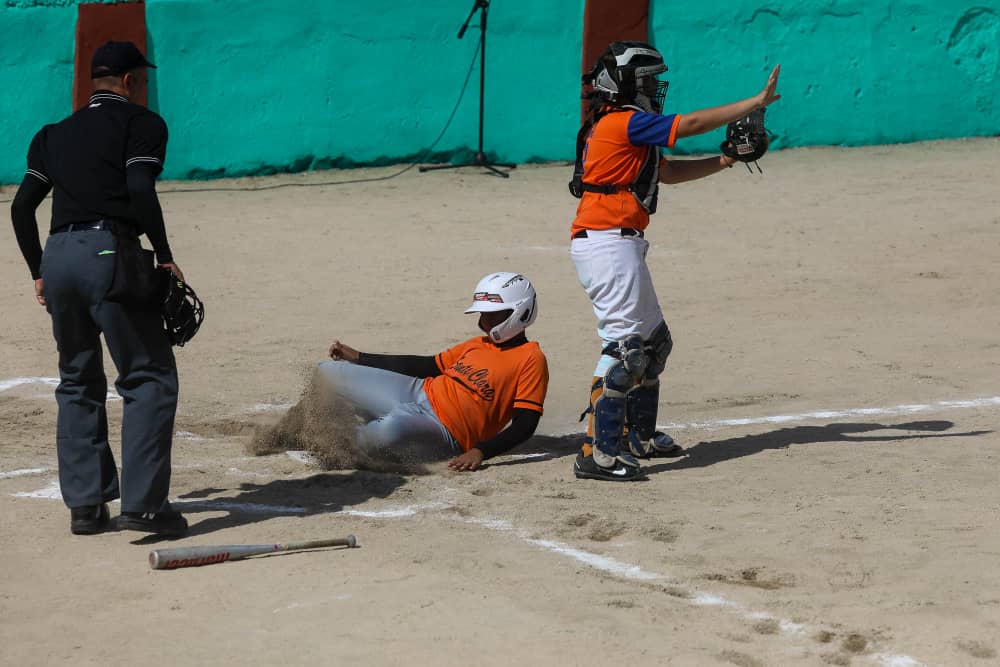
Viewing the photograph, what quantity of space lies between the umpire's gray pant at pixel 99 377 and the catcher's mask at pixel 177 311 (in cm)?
4

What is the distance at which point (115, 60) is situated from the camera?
6090 millimetres

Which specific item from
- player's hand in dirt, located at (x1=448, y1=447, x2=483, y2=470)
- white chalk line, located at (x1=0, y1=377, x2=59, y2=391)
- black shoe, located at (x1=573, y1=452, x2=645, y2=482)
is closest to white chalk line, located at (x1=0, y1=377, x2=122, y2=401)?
white chalk line, located at (x1=0, y1=377, x2=59, y2=391)

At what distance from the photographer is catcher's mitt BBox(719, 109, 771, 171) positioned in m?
7.19

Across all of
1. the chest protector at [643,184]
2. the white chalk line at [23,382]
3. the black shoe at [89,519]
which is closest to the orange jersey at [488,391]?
the chest protector at [643,184]

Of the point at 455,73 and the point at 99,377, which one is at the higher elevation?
the point at 455,73

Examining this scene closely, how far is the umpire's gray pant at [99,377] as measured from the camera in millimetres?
6023

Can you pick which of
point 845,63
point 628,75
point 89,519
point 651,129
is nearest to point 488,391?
point 651,129

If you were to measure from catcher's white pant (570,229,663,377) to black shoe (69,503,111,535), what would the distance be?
249 centimetres

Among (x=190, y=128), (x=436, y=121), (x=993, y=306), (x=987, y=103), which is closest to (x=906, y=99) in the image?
(x=987, y=103)

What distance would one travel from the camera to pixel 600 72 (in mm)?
7227

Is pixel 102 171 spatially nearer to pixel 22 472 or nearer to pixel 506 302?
pixel 22 472

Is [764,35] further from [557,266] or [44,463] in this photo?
[44,463]

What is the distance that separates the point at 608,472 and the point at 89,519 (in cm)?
255

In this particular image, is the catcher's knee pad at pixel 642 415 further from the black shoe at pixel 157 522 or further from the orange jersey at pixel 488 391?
the black shoe at pixel 157 522
